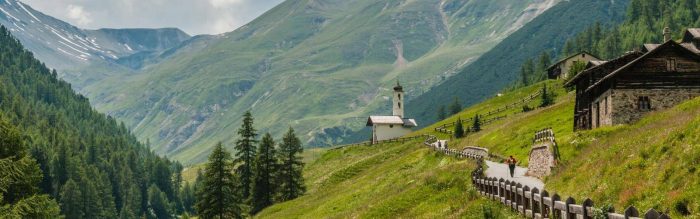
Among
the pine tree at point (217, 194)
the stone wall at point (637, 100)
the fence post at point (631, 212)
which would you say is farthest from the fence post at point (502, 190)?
the pine tree at point (217, 194)

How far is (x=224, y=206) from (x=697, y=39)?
2223 inches

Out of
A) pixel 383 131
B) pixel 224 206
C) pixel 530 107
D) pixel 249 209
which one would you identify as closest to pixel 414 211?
pixel 224 206

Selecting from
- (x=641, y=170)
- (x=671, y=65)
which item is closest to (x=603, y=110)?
(x=671, y=65)

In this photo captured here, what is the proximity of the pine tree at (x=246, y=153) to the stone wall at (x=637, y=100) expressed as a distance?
153 ft

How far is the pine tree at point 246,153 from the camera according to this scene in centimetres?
8550

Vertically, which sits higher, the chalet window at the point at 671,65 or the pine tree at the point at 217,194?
the chalet window at the point at 671,65

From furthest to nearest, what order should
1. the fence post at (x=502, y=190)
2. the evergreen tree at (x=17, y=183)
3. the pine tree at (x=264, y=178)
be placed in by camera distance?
the pine tree at (x=264, y=178) < the evergreen tree at (x=17, y=183) < the fence post at (x=502, y=190)

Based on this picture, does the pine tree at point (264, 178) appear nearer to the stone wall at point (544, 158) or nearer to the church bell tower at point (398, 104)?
the stone wall at point (544, 158)

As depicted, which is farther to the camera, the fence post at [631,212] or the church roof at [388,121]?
the church roof at [388,121]

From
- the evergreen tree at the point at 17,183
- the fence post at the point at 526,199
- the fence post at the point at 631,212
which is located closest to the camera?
the fence post at the point at 631,212

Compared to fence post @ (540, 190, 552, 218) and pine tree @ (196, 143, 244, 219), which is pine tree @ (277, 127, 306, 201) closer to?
pine tree @ (196, 143, 244, 219)

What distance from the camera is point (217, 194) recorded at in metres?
73.0

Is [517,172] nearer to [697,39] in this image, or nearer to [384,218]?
[384,218]

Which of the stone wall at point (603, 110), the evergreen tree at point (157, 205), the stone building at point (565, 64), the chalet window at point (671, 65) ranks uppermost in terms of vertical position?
the stone building at point (565, 64)
